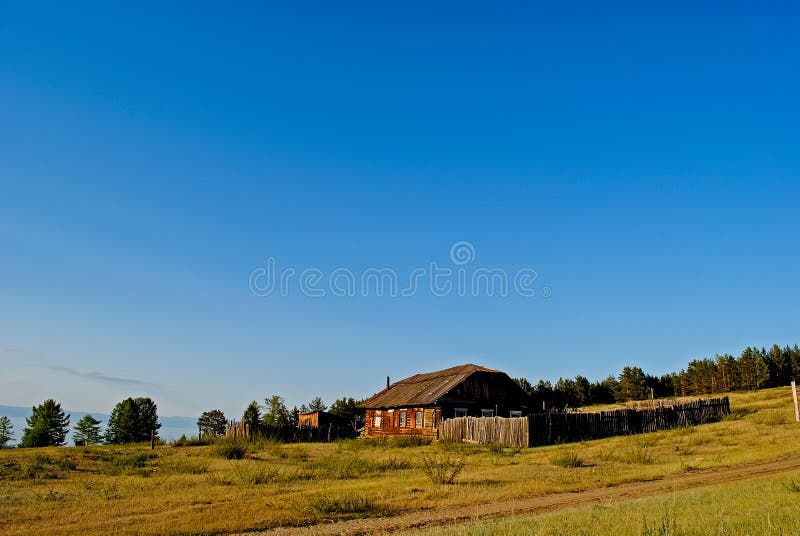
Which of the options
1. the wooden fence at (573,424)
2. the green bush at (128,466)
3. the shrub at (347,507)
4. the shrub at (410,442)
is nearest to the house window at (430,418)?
the shrub at (410,442)

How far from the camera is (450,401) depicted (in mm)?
38688

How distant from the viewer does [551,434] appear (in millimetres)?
30422

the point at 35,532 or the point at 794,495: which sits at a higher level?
the point at 794,495

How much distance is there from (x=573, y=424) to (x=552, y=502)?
65.3 ft

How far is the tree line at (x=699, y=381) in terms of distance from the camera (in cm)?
7775

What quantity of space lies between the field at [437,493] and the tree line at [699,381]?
55.7 meters

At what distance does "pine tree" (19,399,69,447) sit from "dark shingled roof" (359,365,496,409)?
4005 centimetres

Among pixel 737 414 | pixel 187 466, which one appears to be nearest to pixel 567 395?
pixel 737 414

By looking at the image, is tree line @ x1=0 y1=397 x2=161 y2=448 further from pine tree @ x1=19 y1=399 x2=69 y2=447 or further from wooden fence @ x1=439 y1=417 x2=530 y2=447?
wooden fence @ x1=439 y1=417 x2=530 y2=447

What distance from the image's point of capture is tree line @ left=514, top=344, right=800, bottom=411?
77.8m

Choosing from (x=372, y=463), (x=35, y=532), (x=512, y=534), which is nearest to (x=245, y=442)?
(x=372, y=463)

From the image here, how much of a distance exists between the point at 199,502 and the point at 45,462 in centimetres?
1325

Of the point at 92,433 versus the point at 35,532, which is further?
the point at 92,433

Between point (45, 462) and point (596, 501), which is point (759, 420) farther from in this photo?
point (45, 462)
